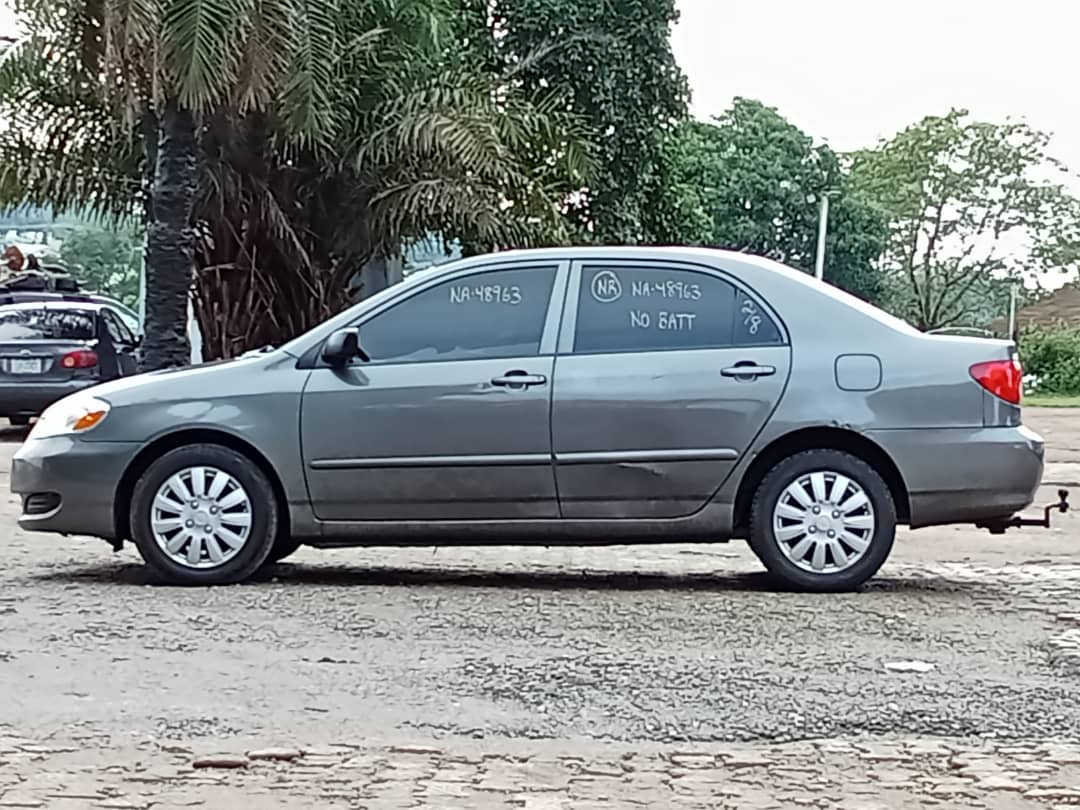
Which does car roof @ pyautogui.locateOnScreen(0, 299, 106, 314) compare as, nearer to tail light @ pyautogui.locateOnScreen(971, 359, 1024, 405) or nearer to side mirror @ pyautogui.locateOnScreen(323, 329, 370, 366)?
side mirror @ pyautogui.locateOnScreen(323, 329, 370, 366)

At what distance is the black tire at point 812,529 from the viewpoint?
804 centimetres

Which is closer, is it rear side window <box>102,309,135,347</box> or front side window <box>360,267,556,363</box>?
front side window <box>360,267,556,363</box>

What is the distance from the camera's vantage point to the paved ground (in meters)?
4.94

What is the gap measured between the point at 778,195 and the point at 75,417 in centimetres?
4514

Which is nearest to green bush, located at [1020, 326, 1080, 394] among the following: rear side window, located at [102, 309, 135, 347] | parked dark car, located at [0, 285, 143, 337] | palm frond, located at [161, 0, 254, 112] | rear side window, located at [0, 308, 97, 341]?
parked dark car, located at [0, 285, 143, 337]

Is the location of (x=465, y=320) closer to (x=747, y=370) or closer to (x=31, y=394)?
(x=747, y=370)

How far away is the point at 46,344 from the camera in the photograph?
19.4 meters

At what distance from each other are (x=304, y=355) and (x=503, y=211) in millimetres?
12149

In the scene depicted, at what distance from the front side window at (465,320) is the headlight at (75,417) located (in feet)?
4.25

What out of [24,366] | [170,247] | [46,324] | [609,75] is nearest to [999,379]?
[170,247]

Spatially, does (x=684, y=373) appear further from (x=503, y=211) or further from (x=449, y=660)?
(x=503, y=211)

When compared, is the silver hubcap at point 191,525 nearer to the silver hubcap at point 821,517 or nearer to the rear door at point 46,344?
the silver hubcap at point 821,517

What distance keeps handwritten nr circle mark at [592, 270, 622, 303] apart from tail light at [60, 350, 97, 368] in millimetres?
12323

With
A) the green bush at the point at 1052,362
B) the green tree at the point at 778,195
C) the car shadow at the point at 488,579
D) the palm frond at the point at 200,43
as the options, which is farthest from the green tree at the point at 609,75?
the green bush at the point at 1052,362
